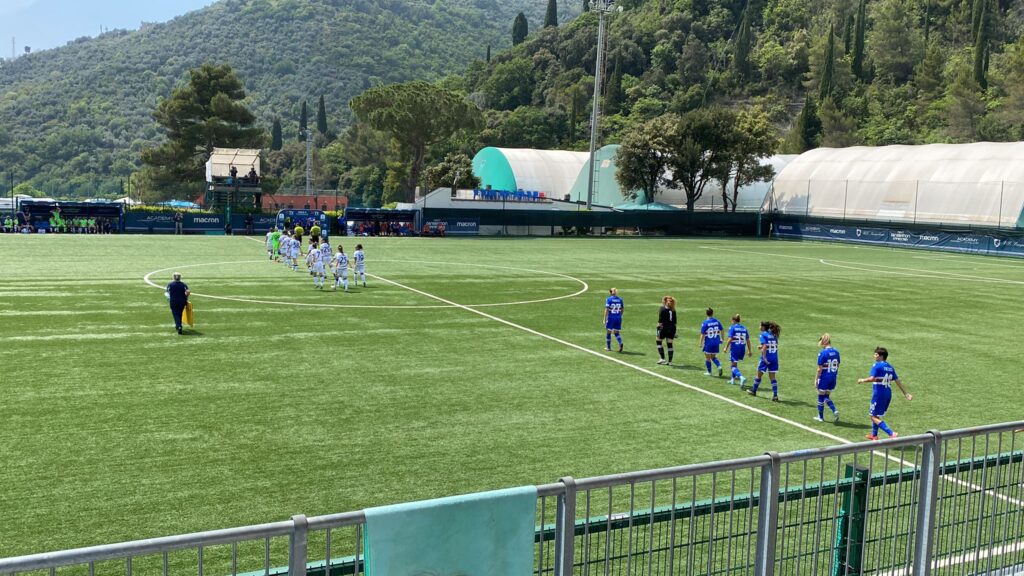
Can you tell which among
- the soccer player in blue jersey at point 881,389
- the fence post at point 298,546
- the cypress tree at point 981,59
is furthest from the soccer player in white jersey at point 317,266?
the cypress tree at point 981,59

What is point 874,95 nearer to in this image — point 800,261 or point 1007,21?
point 1007,21

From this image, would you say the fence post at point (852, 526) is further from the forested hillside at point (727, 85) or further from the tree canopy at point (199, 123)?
the forested hillside at point (727, 85)

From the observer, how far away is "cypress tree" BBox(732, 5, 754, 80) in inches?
5817

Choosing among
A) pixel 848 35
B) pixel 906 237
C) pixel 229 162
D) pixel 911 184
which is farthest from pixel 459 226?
pixel 848 35

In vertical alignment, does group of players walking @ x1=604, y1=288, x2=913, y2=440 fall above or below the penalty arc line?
above

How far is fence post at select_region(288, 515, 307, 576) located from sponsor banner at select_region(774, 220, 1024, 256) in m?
63.2

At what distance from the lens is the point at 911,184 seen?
222 feet

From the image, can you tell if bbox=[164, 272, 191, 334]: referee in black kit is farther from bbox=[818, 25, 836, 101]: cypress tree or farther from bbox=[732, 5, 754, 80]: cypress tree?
bbox=[732, 5, 754, 80]: cypress tree

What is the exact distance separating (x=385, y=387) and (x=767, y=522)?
450 inches

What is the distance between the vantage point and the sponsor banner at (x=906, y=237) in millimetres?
59312

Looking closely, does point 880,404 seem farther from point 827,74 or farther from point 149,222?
point 827,74

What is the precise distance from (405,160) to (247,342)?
90349 mm

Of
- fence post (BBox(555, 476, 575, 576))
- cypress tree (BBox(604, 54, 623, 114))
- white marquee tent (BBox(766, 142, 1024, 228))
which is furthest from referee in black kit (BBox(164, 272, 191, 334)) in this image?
cypress tree (BBox(604, 54, 623, 114))

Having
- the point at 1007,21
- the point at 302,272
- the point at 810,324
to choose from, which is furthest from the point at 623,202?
the point at 1007,21
